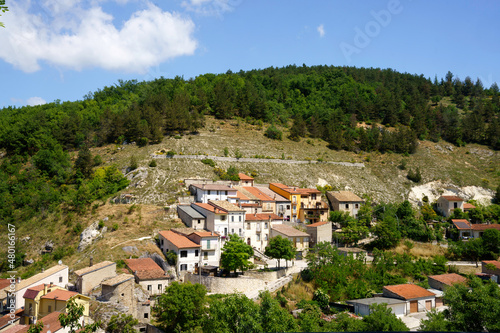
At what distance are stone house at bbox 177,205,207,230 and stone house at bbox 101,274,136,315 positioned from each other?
13164mm

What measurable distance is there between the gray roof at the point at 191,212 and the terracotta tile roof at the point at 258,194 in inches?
355

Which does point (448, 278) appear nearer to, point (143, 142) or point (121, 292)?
point (121, 292)

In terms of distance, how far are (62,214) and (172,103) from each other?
110 ft

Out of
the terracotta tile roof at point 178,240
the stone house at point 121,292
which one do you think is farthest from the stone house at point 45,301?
the terracotta tile roof at point 178,240

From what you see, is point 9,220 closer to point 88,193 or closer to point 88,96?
point 88,193

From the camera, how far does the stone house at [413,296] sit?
31.7 meters

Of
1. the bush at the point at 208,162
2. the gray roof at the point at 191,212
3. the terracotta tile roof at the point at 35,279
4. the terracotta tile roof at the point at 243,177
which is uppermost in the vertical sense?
the bush at the point at 208,162

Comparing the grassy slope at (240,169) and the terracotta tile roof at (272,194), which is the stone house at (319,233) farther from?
the grassy slope at (240,169)

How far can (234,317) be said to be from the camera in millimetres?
23906

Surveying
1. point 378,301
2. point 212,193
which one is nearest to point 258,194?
point 212,193

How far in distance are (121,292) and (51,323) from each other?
4.93m

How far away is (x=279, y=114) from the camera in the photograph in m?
90.9

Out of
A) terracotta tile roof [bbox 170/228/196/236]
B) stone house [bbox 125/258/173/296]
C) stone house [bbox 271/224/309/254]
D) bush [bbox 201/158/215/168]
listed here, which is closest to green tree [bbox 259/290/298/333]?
stone house [bbox 125/258/173/296]

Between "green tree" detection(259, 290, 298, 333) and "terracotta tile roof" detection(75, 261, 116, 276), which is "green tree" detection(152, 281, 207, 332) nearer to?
"green tree" detection(259, 290, 298, 333)
